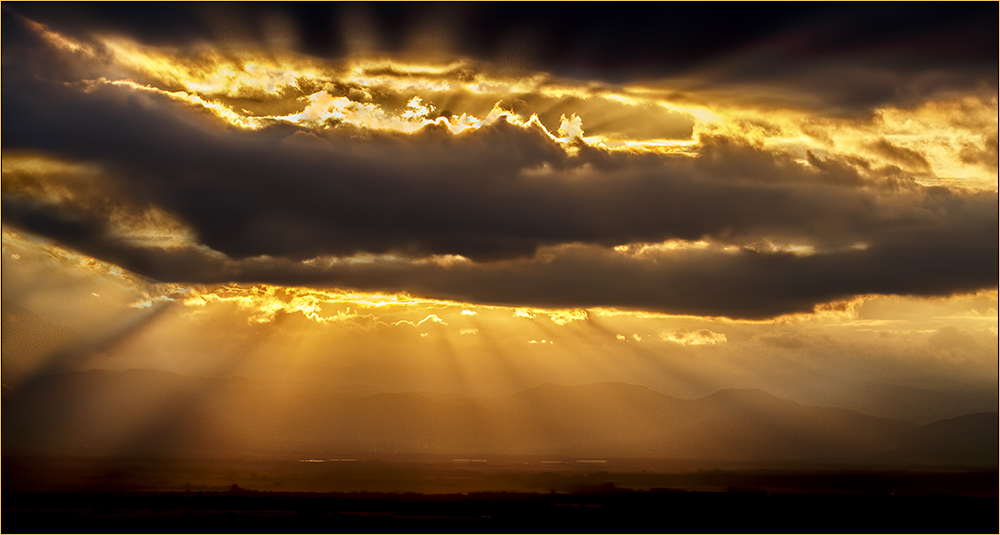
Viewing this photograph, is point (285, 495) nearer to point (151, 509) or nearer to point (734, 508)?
point (151, 509)

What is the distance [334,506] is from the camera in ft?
438

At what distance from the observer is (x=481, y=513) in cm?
12631

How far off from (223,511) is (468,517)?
39.2 meters

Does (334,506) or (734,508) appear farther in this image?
(734,508)

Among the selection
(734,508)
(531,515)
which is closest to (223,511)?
(531,515)

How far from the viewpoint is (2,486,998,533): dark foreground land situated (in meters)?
112

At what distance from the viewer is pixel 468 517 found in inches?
4781

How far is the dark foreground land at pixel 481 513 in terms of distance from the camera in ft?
366

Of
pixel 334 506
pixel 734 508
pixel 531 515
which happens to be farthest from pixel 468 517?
pixel 734 508

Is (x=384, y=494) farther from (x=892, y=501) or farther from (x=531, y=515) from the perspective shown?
(x=892, y=501)

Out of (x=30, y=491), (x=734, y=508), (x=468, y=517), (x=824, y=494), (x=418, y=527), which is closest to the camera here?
(x=418, y=527)

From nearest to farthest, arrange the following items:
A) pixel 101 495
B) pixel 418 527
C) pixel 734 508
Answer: pixel 418 527 → pixel 734 508 → pixel 101 495

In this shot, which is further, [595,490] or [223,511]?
[595,490]

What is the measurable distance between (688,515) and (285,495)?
77.2 m
